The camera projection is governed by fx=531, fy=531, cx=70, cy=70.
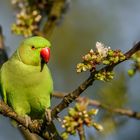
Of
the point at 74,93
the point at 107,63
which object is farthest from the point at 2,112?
the point at 107,63

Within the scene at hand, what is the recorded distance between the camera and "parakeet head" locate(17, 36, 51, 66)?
13.8 feet

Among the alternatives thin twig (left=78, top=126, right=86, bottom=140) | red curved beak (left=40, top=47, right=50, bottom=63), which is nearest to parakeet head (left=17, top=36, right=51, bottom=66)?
red curved beak (left=40, top=47, right=50, bottom=63)

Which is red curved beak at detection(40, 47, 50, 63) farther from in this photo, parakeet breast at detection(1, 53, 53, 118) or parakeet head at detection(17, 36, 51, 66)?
parakeet breast at detection(1, 53, 53, 118)

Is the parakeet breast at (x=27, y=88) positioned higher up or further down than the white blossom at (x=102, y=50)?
further down

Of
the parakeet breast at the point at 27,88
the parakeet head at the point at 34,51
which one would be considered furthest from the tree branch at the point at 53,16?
the parakeet breast at the point at 27,88

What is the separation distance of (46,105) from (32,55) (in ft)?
1.51

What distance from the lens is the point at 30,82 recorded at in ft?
14.0

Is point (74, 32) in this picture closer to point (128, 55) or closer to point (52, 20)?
point (52, 20)

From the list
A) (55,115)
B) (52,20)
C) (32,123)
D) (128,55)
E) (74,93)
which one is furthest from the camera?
(52,20)

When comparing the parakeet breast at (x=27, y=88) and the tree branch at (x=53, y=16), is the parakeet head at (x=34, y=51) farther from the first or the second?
the tree branch at (x=53, y=16)

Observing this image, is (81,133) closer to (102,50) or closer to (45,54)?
(102,50)

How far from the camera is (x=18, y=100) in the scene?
4.30 m

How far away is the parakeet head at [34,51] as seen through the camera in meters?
4.20

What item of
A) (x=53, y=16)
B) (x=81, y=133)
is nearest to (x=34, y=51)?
(x=53, y=16)
